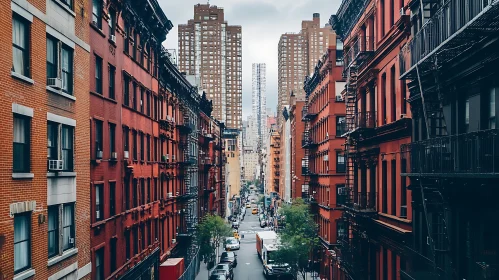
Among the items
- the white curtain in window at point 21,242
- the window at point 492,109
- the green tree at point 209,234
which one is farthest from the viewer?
the green tree at point 209,234

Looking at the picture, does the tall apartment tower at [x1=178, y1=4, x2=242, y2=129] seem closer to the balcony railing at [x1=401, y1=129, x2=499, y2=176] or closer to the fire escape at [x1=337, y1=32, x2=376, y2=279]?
the fire escape at [x1=337, y1=32, x2=376, y2=279]

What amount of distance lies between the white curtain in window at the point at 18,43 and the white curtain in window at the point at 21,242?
14.2 feet

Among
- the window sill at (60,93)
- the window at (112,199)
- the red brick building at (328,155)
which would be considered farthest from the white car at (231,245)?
the window sill at (60,93)

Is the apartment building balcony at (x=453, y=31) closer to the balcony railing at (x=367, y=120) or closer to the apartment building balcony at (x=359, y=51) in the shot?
the balcony railing at (x=367, y=120)

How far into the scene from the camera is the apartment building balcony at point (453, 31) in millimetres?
11797

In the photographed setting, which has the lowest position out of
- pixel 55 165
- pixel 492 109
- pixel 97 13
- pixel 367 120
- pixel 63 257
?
pixel 63 257

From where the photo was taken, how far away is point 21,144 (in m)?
16.3

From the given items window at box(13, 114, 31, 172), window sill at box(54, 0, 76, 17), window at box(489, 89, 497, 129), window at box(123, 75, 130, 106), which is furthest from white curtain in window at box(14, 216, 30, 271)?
window at box(123, 75, 130, 106)

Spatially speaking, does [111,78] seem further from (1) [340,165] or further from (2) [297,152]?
(2) [297,152]

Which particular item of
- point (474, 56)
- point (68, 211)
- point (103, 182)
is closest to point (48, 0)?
point (68, 211)

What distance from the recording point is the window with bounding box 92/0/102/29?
24.5 metres

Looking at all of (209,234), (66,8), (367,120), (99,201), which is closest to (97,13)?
(66,8)

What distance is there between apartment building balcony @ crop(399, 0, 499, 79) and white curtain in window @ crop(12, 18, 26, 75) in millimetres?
11238

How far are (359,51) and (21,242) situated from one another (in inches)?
758
